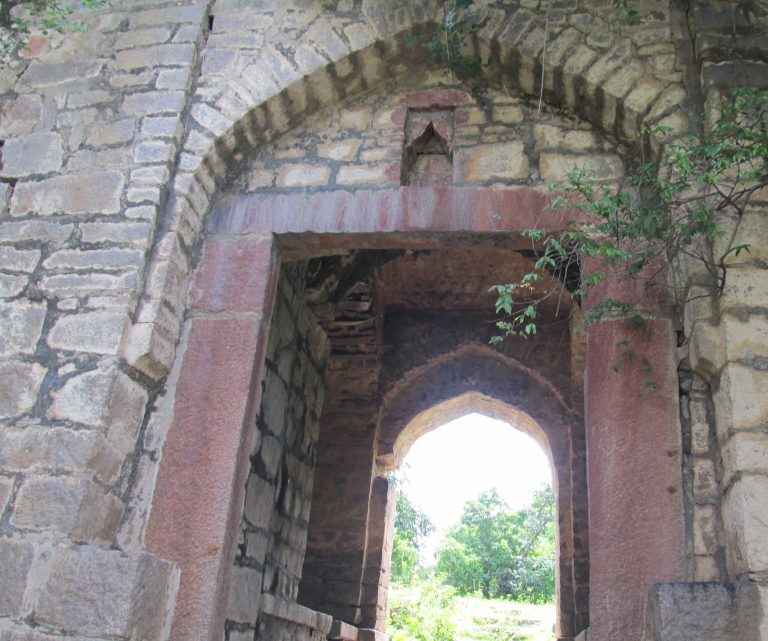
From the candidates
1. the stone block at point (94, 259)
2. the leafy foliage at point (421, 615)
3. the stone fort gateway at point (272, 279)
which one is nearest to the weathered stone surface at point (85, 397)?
the stone fort gateway at point (272, 279)

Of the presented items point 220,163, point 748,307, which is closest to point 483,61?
point 220,163

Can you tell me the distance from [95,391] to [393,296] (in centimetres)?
369

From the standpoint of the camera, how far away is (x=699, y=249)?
8.93ft

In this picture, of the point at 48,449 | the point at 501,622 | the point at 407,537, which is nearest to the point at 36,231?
the point at 48,449

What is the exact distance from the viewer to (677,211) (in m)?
2.83

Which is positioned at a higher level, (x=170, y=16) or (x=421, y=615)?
(x=170, y=16)

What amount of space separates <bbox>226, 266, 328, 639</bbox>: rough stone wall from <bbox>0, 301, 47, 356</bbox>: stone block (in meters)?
1.08

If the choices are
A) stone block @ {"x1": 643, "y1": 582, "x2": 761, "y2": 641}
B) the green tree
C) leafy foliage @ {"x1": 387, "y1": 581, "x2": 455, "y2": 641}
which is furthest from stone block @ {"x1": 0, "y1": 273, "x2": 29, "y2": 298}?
the green tree

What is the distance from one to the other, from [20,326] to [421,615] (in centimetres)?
696

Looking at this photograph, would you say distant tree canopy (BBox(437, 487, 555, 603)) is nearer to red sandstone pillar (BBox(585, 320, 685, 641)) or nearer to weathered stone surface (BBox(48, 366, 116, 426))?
red sandstone pillar (BBox(585, 320, 685, 641))

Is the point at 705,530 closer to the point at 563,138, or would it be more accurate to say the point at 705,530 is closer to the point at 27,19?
the point at 563,138

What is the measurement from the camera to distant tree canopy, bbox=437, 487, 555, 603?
16094 millimetres

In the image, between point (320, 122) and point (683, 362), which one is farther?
point (320, 122)

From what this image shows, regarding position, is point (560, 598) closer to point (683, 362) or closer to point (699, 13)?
point (683, 362)
